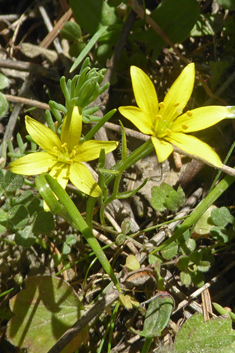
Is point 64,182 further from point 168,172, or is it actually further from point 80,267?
point 168,172

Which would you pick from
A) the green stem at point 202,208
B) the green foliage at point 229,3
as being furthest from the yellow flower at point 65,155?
the green foliage at point 229,3

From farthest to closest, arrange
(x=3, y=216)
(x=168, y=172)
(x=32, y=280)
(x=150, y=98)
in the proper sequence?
(x=168, y=172), (x=32, y=280), (x=3, y=216), (x=150, y=98)

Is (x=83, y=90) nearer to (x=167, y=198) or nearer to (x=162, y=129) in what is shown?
(x=162, y=129)

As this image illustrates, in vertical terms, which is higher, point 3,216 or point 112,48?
point 112,48

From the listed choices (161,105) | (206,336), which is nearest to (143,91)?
(161,105)

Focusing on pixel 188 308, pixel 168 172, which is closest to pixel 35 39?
pixel 168 172

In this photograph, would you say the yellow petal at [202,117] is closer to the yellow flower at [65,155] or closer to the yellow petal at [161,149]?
the yellow petal at [161,149]
